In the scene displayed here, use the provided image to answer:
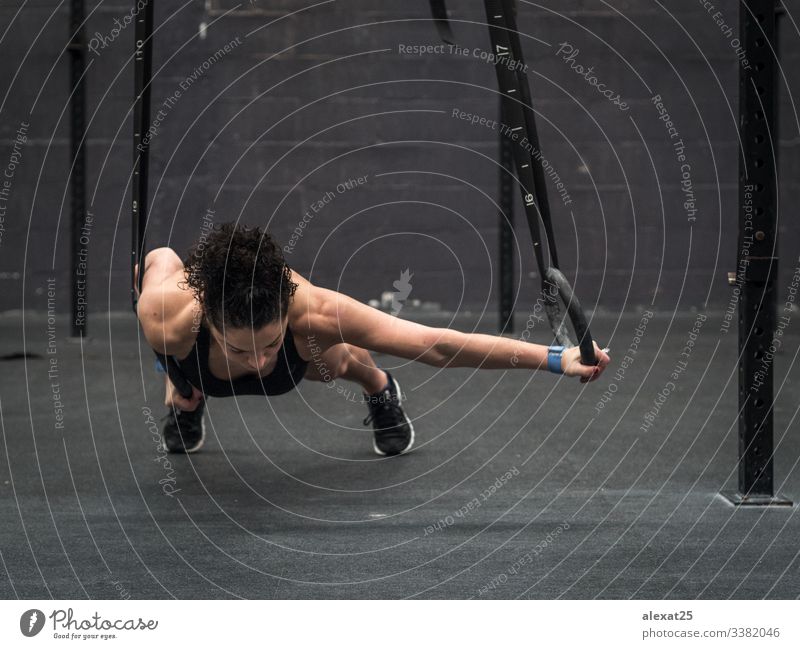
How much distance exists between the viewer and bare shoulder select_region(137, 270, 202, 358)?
2.57 metres

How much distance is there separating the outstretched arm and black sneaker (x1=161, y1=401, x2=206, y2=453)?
924mm

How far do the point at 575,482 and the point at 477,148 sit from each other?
418 cm

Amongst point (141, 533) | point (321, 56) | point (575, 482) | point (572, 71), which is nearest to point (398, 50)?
point (321, 56)

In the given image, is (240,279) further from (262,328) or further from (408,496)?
(408,496)

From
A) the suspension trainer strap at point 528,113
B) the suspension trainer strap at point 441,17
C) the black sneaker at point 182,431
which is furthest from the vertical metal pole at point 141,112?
the black sneaker at point 182,431

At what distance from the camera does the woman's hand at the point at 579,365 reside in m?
2.05

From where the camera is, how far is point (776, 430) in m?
3.69

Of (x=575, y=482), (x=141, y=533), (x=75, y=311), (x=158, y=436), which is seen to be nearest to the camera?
(x=141, y=533)

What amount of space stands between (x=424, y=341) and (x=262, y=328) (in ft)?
1.06

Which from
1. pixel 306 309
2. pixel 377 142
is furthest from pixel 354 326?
pixel 377 142

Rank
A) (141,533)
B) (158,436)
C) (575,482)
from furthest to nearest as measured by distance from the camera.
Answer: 1. (158,436)
2. (575,482)
3. (141,533)

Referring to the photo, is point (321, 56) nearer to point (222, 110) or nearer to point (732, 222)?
point (222, 110)

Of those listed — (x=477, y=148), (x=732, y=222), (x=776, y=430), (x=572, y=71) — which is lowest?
(x=776, y=430)

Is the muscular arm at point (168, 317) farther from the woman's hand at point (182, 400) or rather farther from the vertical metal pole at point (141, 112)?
the woman's hand at point (182, 400)
